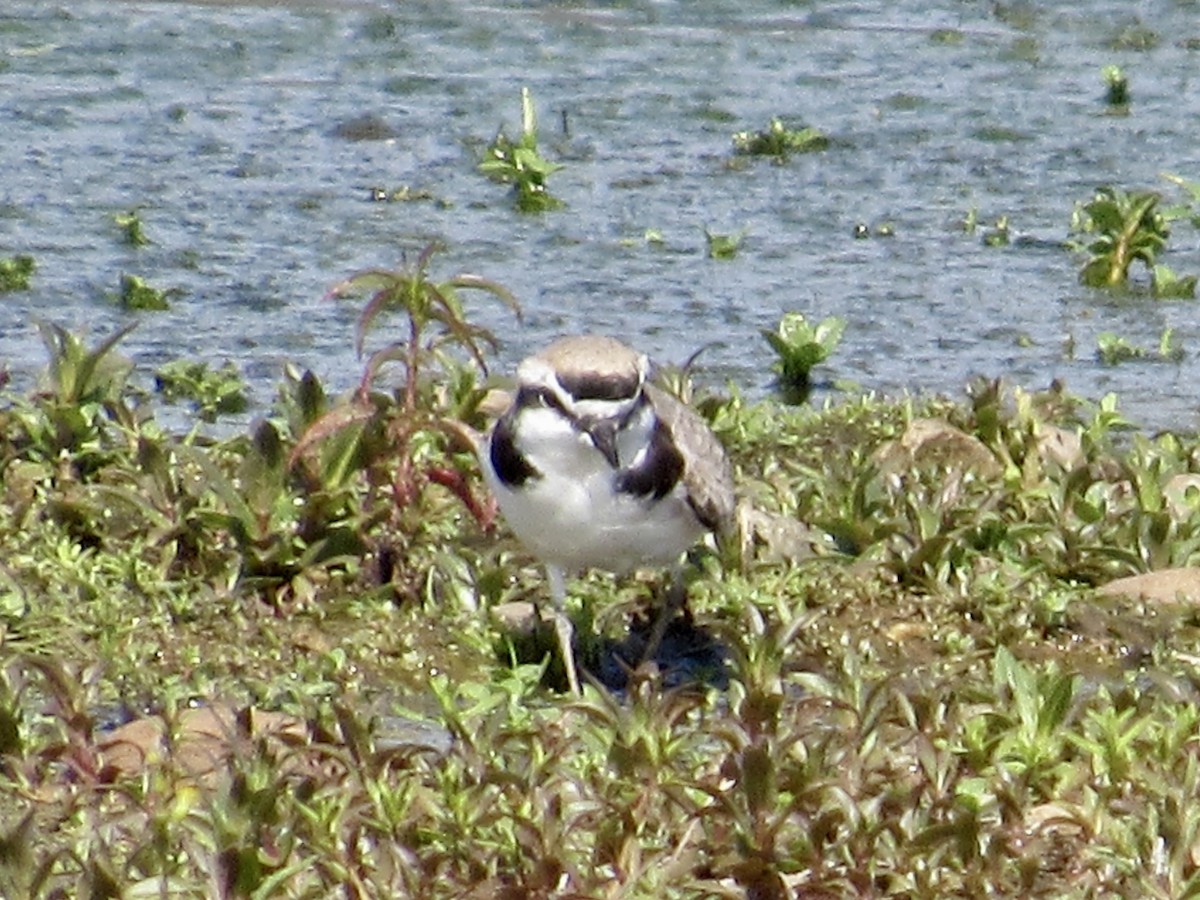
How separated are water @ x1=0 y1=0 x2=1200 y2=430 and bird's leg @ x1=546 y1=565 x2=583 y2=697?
7.43 ft

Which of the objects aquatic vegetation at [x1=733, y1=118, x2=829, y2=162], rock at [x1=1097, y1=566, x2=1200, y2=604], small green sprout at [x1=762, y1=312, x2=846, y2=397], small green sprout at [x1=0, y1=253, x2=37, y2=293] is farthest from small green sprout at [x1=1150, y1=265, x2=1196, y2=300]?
small green sprout at [x1=0, y1=253, x2=37, y2=293]

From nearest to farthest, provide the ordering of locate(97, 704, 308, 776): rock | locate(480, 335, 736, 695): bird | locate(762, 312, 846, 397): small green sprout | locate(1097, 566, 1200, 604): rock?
locate(97, 704, 308, 776): rock
locate(480, 335, 736, 695): bird
locate(1097, 566, 1200, 604): rock
locate(762, 312, 846, 397): small green sprout

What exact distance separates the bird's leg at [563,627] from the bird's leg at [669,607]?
202mm

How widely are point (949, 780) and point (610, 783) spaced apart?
0.61 metres

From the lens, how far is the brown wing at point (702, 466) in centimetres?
654

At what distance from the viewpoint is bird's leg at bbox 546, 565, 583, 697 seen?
636 cm

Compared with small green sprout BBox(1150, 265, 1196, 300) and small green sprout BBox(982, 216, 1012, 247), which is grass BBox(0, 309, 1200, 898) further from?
small green sprout BBox(982, 216, 1012, 247)

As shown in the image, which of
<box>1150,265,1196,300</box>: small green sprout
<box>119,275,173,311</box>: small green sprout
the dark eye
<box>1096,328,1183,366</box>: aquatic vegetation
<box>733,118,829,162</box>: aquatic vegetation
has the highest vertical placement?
the dark eye

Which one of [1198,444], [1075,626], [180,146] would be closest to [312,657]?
[1075,626]

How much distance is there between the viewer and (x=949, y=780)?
16.9 feet

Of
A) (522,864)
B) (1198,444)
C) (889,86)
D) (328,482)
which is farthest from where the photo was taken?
(889,86)

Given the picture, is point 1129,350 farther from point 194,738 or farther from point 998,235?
point 194,738

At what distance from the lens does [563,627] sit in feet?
21.2

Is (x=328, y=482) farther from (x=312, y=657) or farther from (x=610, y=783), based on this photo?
(x=610, y=783)
